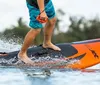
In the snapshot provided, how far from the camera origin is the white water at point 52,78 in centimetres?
623

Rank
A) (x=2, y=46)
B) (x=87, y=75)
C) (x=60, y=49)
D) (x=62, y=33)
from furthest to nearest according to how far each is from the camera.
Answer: (x=62, y=33) → (x=2, y=46) → (x=60, y=49) → (x=87, y=75)

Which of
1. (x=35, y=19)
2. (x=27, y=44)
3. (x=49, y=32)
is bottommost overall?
(x=27, y=44)

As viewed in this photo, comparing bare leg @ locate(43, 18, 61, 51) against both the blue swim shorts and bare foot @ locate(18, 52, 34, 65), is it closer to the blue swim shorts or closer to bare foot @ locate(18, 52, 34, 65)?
the blue swim shorts

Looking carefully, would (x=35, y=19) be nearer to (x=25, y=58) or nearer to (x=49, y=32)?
(x=49, y=32)

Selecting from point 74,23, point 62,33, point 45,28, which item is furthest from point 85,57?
point 62,33

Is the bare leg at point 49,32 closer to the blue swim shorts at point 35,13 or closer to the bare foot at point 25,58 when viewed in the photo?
the blue swim shorts at point 35,13

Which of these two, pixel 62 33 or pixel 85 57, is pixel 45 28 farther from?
pixel 62 33

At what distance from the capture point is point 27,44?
7680 millimetres

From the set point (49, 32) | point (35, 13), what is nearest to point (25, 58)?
point (49, 32)

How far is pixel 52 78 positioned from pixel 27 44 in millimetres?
1255

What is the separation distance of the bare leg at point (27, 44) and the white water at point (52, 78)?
0.47 metres

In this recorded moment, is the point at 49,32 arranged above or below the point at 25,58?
above

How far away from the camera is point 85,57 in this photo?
7.95 m

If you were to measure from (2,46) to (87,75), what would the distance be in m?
3.06
